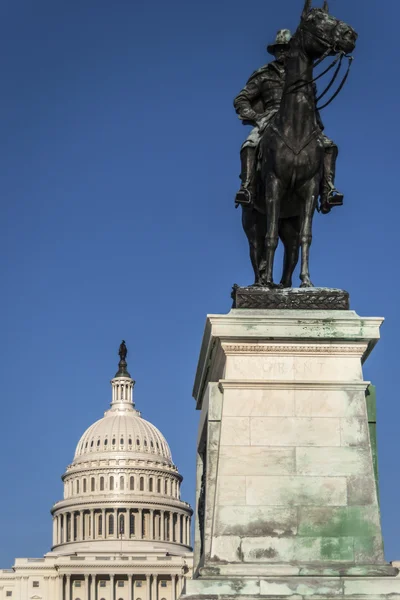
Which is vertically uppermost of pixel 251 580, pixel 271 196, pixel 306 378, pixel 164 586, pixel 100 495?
pixel 100 495

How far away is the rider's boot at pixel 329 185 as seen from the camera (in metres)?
15.2

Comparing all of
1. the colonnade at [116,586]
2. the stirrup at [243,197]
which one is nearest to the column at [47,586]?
the colonnade at [116,586]

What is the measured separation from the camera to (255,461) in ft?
43.9

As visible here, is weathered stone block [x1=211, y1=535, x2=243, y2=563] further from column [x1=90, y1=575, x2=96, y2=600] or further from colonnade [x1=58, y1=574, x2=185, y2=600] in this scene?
column [x1=90, y1=575, x2=96, y2=600]

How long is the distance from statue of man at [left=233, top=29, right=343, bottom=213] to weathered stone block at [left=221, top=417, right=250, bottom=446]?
2917 millimetres

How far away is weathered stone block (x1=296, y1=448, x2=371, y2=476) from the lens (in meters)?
13.3

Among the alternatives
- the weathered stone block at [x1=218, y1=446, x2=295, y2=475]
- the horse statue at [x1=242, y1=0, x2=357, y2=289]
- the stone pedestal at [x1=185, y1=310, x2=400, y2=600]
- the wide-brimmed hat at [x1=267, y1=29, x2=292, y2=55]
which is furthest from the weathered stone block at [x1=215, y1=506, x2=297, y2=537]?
the wide-brimmed hat at [x1=267, y1=29, x2=292, y2=55]

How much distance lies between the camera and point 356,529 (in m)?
13.1

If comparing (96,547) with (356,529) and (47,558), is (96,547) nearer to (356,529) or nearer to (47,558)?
(47,558)

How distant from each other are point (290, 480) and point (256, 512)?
0.49 m

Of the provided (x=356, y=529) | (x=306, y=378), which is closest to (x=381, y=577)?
(x=356, y=529)

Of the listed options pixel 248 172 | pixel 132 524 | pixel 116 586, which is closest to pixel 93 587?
pixel 116 586

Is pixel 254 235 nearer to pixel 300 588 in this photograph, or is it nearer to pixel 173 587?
pixel 300 588

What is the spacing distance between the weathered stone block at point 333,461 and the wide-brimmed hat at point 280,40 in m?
5.53
